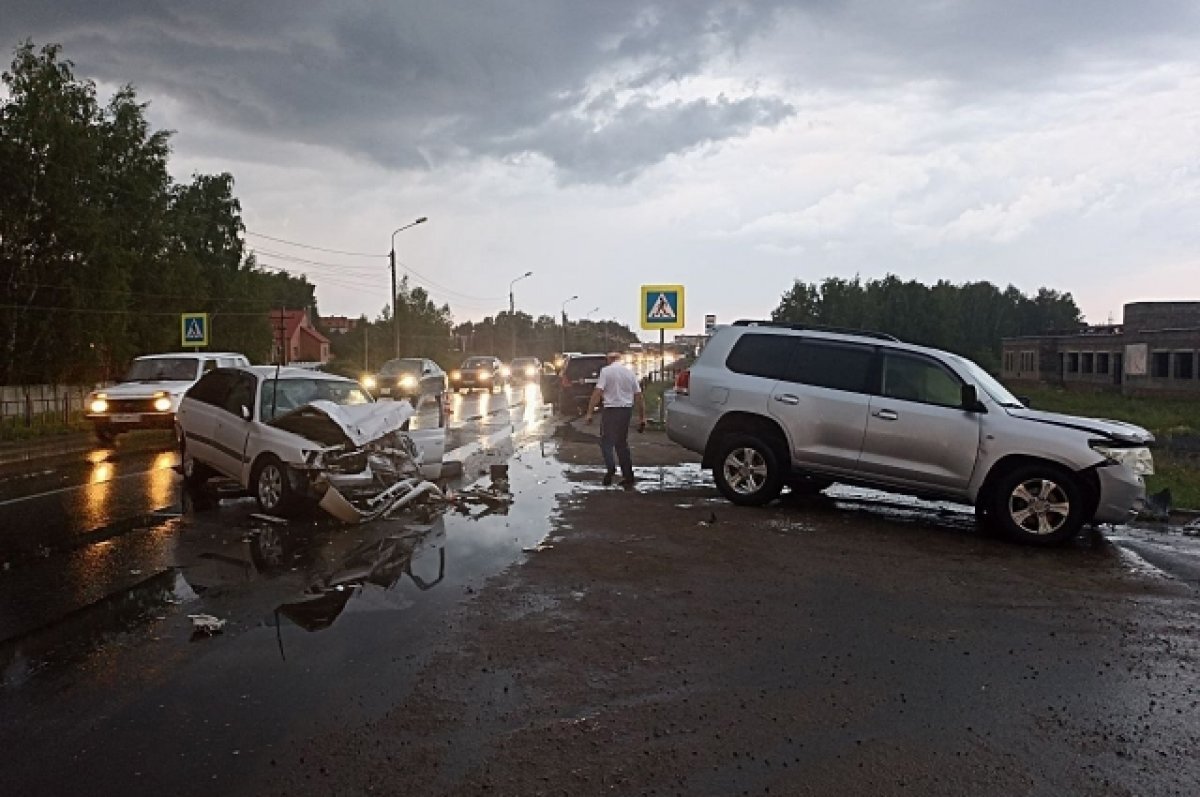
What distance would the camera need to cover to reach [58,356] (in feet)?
87.3

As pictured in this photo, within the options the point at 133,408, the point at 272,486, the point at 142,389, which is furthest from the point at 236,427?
the point at 142,389

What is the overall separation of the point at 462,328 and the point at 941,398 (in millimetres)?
133474

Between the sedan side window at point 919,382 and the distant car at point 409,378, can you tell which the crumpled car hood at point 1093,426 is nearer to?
the sedan side window at point 919,382

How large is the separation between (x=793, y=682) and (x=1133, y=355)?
58.8 meters

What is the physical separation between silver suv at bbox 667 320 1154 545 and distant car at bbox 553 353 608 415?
1629cm

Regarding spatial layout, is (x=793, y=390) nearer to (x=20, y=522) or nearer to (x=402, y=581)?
(x=402, y=581)

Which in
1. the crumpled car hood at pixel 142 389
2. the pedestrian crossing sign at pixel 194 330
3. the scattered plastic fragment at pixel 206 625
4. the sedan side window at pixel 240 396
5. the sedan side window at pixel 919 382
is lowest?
the scattered plastic fragment at pixel 206 625

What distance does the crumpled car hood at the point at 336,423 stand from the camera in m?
10.1

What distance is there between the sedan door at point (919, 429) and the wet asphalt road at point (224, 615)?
608 millimetres

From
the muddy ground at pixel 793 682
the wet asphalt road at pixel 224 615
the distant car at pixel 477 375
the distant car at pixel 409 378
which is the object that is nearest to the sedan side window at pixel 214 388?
the wet asphalt road at pixel 224 615

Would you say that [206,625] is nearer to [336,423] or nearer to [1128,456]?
[336,423]

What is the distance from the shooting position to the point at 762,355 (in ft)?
36.5

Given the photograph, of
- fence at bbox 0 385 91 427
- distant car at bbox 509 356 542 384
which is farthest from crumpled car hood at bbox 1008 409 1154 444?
distant car at bbox 509 356 542 384

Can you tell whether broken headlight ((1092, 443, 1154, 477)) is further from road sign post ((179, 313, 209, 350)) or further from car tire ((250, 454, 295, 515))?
road sign post ((179, 313, 209, 350))
